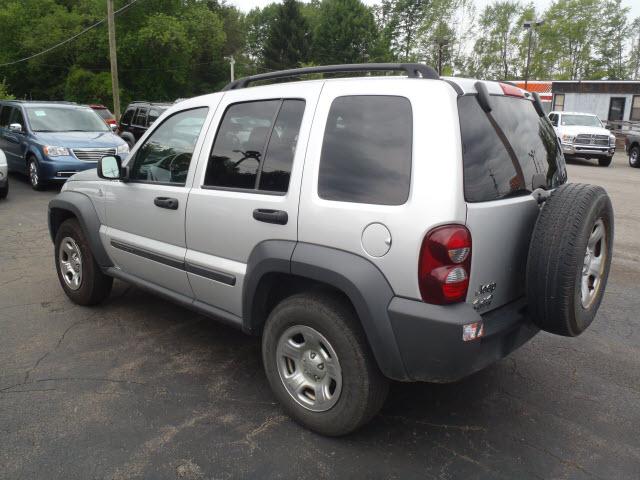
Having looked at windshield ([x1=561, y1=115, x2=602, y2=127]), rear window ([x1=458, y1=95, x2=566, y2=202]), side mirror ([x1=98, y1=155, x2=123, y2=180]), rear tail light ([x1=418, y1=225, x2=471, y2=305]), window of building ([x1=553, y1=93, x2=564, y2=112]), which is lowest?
windshield ([x1=561, y1=115, x2=602, y2=127])

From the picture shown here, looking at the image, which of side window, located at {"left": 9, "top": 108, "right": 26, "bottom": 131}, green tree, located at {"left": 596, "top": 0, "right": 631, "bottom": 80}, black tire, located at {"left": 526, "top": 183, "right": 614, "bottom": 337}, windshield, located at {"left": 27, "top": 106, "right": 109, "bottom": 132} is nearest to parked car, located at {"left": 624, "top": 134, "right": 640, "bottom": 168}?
windshield, located at {"left": 27, "top": 106, "right": 109, "bottom": 132}

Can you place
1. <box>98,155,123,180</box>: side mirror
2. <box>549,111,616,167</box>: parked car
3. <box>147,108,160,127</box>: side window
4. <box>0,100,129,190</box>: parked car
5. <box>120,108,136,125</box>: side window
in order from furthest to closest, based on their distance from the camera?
1. <box>549,111,616,167</box>: parked car
2. <box>120,108,136,125</box>: side window
3. <box>147,108,160,127</box>: side window
4. <box>0,100,129,190</box>: parked car
5. <box>98,155,123,180</box>: side mirror

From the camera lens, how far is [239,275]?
322cm

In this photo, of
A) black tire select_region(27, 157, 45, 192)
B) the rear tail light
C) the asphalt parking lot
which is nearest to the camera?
the rear tail light

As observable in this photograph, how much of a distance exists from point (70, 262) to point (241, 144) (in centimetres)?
241

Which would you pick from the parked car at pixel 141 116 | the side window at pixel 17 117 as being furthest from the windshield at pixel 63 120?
the parked car at pixel 141 116

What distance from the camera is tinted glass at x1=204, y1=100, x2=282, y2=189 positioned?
3213 millimetres

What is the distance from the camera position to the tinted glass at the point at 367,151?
8.51ft

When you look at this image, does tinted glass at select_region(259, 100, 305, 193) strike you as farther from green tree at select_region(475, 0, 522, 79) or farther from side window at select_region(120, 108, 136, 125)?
green tree at select_region(475, 0, 522, 79)

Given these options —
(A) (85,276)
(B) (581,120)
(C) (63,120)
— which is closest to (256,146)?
(A) (85,276)

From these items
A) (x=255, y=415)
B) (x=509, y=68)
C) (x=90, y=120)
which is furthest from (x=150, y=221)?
(x=509, y=68)

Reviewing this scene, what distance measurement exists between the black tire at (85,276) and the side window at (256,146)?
171 centimetres

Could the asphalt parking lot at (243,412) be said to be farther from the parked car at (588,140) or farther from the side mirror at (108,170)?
the parked car at (588,140)

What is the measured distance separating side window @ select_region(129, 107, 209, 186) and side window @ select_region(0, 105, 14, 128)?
1012 cm
